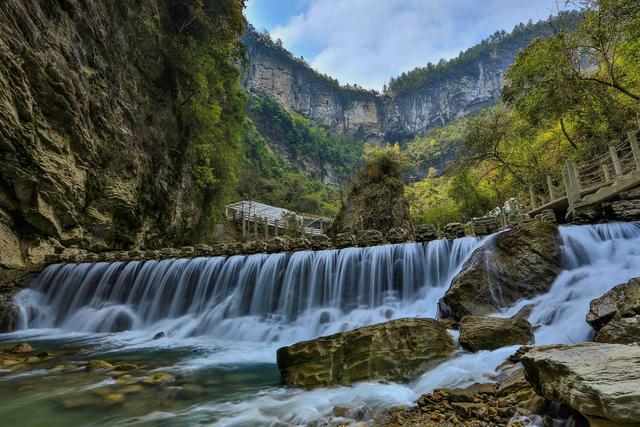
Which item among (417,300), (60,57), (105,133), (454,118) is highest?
(454,118)

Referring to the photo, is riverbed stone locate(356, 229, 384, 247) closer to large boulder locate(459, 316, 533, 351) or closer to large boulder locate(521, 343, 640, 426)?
large boulder locate(459, 316, 533, 351)

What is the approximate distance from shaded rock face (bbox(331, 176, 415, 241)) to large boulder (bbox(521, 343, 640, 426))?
1314cm

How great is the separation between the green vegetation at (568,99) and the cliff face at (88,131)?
15.5 meters

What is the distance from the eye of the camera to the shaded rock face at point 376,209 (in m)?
16.0

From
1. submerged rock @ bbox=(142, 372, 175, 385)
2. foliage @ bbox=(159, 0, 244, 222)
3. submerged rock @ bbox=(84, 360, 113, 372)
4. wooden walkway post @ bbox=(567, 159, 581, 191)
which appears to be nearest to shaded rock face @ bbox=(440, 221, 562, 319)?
submerged rock @ bbox=(142, 372, 175, 385)

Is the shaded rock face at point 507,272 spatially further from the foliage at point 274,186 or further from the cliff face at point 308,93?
the cliff face at point 308,93

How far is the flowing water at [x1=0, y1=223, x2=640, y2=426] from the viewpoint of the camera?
3.59 m

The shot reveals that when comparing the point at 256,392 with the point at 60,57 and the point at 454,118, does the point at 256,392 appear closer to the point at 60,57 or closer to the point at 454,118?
the point at 60,57

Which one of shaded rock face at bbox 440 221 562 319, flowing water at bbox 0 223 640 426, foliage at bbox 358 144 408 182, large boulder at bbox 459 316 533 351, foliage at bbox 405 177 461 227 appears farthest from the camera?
foliage at bbox 405 177 461 227

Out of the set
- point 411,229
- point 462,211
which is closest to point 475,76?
point 462,211

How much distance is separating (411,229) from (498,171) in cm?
887

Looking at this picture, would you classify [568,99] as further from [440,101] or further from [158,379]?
[440,101]

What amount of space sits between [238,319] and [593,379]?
293 inches

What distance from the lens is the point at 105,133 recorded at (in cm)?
1207
